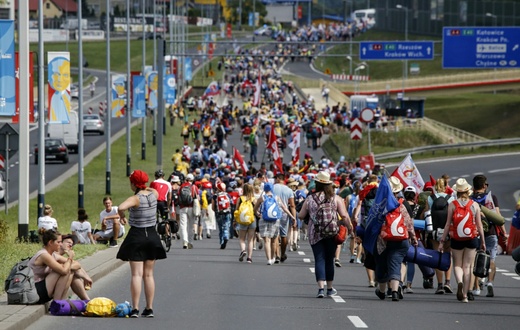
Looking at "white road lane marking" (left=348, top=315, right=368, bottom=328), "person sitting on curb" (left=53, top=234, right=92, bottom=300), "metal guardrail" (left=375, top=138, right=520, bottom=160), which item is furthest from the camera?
"metal guardrail" (left=375, top=138, right=520, bottom=160)

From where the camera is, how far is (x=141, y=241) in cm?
1541

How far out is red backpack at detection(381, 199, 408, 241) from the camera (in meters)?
17.9

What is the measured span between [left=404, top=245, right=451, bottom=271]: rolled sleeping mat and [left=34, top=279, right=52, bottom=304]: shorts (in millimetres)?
5500

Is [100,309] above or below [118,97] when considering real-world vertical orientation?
above

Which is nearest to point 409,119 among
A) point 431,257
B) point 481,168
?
point 481,168

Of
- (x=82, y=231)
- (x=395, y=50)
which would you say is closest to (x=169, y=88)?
(x=395, y=50)

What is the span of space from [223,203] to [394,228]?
12805mm

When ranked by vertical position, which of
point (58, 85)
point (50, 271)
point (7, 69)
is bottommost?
point (50, 271)

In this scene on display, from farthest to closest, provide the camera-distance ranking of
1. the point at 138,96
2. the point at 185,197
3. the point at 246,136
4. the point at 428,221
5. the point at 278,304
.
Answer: the point at 246,136
the point at 138,96
the point at 185,197
the point at 428,221
the point at 278,304

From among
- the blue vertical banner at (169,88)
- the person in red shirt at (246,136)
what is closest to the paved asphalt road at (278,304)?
the person in red shirt at (246,136)

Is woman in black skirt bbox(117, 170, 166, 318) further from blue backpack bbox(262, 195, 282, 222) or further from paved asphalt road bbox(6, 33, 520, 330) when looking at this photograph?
blue backpack bbox(262, 195, 282, 222)

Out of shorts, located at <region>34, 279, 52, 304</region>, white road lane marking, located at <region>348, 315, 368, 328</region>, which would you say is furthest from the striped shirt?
white road lane marking, located at <region>348, 315, 368, 328</region>

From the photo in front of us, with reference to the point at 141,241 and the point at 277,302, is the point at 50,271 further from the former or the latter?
the point at 277,302

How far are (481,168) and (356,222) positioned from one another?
136ft
